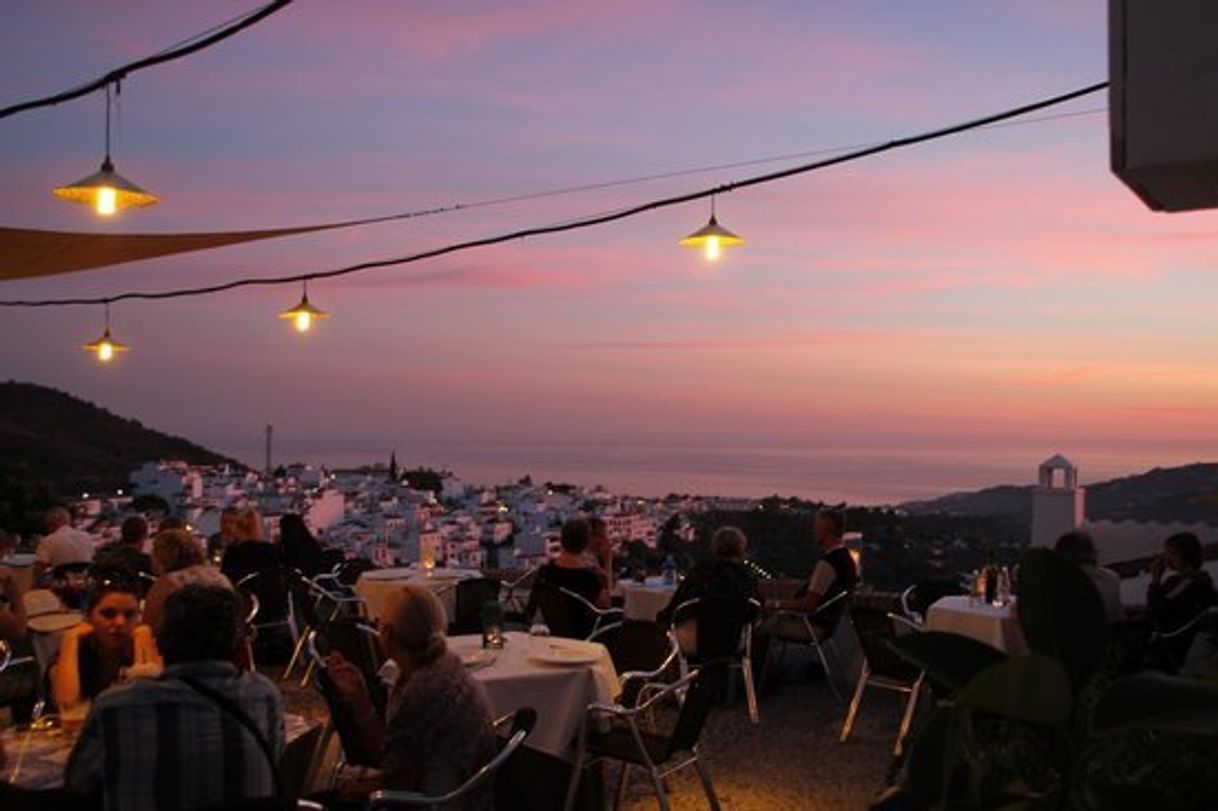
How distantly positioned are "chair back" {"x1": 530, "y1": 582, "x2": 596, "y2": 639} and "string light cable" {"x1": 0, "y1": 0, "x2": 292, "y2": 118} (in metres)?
3.60

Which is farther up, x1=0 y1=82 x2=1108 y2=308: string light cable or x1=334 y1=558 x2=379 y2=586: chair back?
x1=0 y1=82 x2=1108 y2=308: string light cable

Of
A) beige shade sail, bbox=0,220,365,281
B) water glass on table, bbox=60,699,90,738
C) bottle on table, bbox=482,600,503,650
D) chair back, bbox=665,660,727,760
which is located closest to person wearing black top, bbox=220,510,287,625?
beige shade sail, bbox=0,220,365,281

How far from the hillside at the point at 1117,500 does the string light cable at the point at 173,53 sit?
7.46m

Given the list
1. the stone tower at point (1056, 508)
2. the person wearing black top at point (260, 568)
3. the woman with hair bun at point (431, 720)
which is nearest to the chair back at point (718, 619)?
the person wearing black top at point (260, 568)

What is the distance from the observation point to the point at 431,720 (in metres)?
3.77

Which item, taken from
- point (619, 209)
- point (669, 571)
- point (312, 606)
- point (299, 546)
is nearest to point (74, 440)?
point (299, 546)

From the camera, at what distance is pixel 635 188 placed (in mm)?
10805

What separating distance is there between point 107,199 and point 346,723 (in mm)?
2873

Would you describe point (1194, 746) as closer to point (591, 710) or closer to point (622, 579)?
point (591, 710)

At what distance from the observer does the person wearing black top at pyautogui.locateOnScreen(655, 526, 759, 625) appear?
7.45m

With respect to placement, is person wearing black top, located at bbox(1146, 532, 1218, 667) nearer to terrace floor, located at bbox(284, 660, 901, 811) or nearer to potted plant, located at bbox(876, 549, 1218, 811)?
terrace floor, located at bbox(284, 660, 901, 811)

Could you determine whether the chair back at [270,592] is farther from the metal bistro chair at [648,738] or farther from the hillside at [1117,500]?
the hillside at [1117,500]

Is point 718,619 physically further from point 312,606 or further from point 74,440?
point 74,440

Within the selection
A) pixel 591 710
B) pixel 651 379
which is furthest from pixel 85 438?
pixel 591 710
